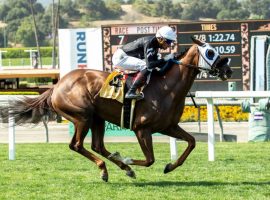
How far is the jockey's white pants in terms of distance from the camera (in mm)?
9286

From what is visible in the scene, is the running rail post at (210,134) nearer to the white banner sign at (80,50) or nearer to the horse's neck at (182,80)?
the horse's neck at (182,80)

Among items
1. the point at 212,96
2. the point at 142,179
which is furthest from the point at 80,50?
the point at 142,179

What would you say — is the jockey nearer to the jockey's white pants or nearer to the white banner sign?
the jockey's white pants

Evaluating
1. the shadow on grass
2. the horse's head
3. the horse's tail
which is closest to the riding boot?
the horse's head

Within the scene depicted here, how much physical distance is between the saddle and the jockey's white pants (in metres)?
0.07

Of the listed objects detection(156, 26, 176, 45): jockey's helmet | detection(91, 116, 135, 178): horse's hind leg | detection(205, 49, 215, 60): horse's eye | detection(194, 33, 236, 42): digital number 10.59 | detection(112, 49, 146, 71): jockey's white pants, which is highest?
detection(156, 26, 176, 45): jockey's helmet

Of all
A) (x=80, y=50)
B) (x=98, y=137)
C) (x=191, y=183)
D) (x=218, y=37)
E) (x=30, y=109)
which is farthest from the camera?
(x=80, y=50)

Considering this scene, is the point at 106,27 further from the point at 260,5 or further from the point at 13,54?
the point at 260,5

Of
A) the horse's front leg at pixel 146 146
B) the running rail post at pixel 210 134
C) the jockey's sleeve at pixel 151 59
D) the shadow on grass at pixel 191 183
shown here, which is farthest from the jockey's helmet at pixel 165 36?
the running rail post at pixel 210 134

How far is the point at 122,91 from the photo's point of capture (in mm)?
9266

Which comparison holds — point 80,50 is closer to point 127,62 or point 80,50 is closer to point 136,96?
point 127,62

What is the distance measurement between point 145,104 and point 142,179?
85 centimetres

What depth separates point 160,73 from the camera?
9.31m

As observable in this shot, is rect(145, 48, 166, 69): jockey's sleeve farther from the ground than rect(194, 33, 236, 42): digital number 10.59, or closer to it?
farther from the ground
